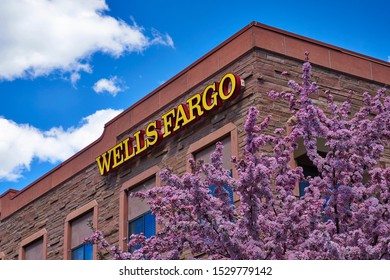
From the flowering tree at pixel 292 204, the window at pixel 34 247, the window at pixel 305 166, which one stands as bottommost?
the flowering tree at pixel 292 204

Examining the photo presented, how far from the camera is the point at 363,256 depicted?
12.9m

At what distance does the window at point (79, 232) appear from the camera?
2815cm

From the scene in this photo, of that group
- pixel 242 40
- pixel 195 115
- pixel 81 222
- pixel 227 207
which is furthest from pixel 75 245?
pixel 227 207

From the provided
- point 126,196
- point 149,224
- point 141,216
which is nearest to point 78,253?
point 126,196

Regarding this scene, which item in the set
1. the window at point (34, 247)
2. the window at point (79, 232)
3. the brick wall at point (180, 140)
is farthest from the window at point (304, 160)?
the window at point (34, 247)

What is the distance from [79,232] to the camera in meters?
28.9

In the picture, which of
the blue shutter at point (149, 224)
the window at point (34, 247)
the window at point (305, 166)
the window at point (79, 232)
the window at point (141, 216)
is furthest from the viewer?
the window at point (34, 247)

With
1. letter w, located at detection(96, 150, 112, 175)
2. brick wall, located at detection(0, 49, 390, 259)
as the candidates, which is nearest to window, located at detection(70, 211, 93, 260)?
brick wall, located at detection(0, 49, 390, 259)

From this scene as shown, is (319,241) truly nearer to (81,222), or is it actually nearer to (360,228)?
(360,228)

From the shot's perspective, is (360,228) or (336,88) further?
(336,88)

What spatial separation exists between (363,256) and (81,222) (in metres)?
17.5

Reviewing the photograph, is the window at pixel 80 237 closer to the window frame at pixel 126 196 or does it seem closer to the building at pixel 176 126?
the building at pixel 176 126

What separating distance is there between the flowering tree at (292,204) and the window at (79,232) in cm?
1342

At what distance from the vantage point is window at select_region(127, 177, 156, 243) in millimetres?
24594
